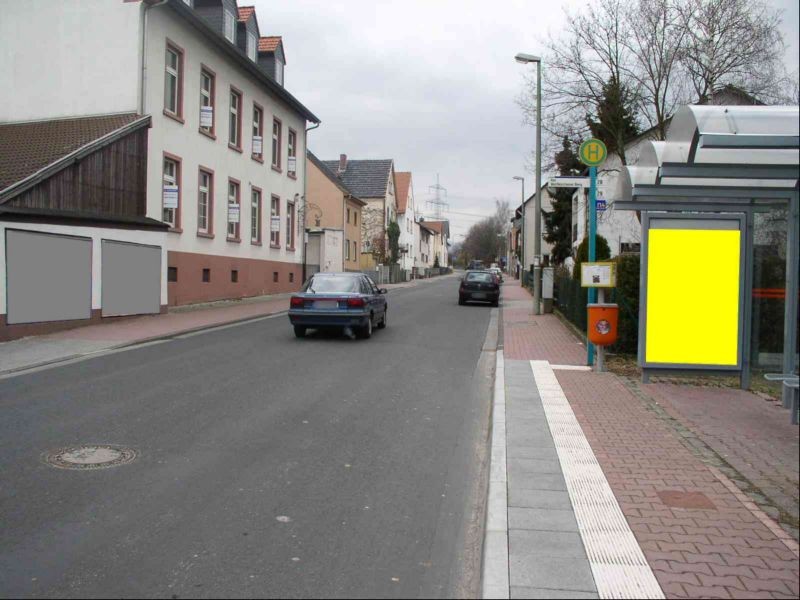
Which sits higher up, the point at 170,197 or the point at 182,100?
the point at 182,100

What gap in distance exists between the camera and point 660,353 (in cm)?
1032

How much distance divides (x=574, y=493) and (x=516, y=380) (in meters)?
5.21

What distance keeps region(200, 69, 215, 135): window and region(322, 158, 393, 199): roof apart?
3697 centimetres

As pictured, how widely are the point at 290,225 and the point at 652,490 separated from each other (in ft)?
99.1

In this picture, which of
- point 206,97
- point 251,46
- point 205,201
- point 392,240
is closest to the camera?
point 206,97

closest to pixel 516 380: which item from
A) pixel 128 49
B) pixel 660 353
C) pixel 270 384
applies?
pixel 660 353

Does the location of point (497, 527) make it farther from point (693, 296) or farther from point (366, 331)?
point (366, 331)

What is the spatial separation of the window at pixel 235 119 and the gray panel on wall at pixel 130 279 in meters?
9.13

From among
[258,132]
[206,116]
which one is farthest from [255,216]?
[206,116]

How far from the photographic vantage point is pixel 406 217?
78.6 meters

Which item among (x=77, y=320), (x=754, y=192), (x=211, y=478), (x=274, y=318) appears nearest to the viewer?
(x=211, y=478)

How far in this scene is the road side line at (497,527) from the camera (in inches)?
158

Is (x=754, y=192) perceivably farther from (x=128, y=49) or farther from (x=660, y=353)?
(x=128, y=49)

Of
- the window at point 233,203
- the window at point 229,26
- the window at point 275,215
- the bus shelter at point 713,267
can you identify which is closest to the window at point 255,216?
the window at point 275,215
